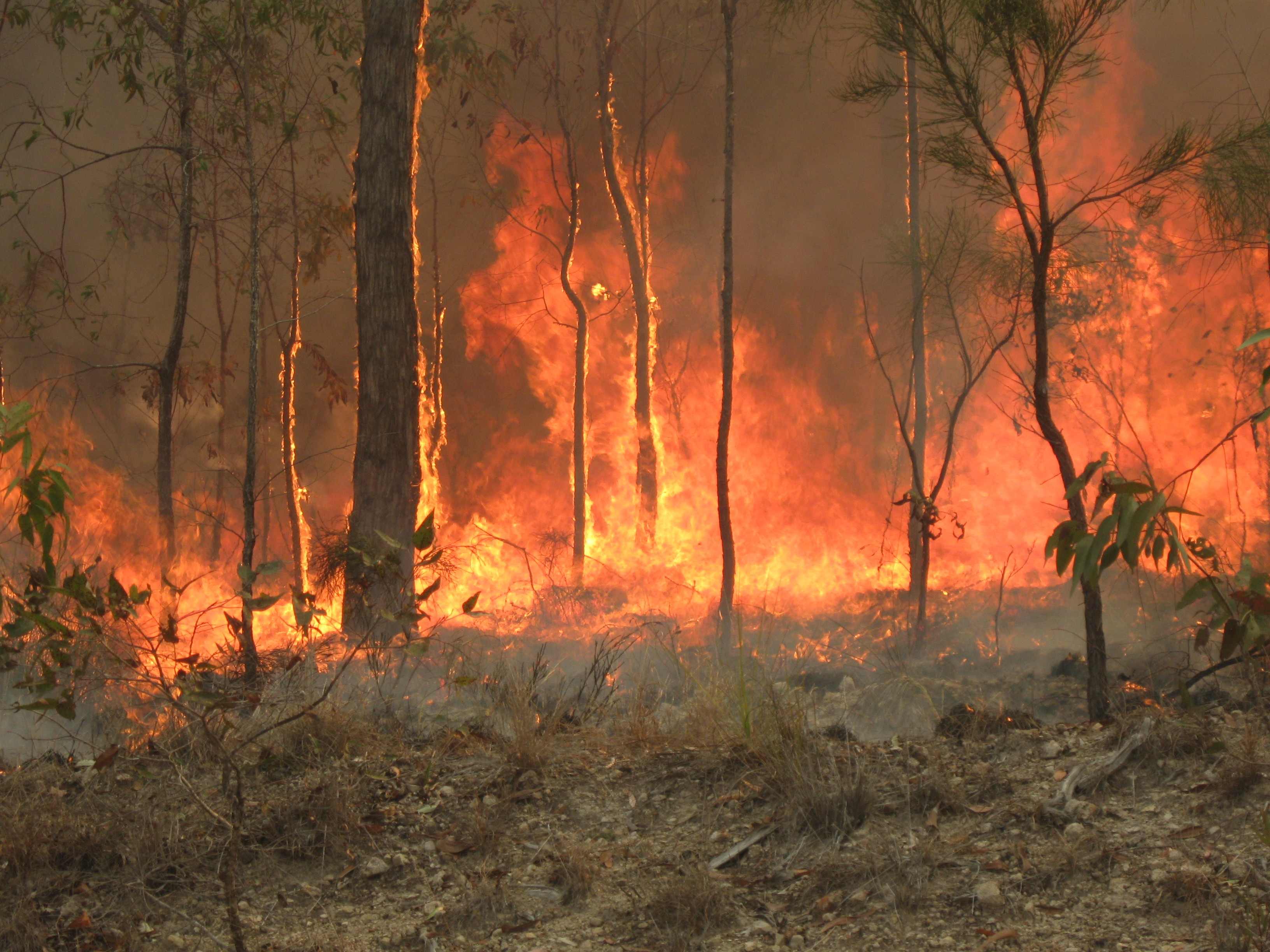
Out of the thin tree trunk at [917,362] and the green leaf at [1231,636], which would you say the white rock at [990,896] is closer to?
the green leaf at [1231,636]

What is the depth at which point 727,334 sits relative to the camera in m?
8.50

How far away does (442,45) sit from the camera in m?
10.2

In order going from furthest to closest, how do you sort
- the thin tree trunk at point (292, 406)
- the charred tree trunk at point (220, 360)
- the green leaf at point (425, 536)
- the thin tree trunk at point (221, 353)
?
the charred tree trunk at point (220, 360) < the thin tree trunk at point (221, 353) < the thin tree trunk at point (292, 406) < the green leaf at point (425, 536)

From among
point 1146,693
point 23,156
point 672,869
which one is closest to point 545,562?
point 1146,693

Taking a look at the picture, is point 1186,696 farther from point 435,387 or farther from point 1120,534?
point 435,387

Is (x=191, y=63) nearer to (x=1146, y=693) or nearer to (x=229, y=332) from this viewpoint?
(x=229, y=332)

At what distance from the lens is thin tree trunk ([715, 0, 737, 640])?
26.9 ft

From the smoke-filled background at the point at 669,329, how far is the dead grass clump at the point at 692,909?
7.76 m

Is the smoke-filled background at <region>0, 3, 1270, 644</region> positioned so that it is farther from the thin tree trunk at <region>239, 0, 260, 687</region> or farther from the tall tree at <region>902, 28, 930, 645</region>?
the thin tree trunk at <region>239, 0, 260, 687</region>

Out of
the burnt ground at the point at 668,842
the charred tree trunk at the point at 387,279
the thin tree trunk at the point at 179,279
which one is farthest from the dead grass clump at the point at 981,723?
the thin tree trunk at the point at 179,279

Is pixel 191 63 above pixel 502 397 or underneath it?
above

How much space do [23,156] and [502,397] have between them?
8720 mm

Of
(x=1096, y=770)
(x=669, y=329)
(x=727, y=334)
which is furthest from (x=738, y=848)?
(x=669, y=329)

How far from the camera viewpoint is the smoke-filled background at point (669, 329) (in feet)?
41.0
